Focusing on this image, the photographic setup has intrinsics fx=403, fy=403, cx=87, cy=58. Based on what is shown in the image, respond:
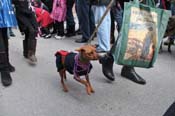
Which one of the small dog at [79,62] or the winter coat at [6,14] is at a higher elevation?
the winter coat at [6,14]

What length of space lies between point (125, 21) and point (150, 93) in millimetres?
1074

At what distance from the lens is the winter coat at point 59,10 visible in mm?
7820

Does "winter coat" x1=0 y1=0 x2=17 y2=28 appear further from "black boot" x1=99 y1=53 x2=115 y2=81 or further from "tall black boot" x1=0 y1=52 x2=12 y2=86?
"black boot" x1=99 y1=53 x2=115 y2=81

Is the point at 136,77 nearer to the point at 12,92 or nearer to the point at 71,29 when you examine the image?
the point at 12,92

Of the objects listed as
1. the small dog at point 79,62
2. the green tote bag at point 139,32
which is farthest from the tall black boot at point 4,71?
the green tote bag at point 139,32

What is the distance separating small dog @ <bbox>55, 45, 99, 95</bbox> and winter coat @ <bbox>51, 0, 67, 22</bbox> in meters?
3.23

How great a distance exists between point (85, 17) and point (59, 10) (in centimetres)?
75

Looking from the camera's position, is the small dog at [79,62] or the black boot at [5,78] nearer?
the small dog at [79,62]

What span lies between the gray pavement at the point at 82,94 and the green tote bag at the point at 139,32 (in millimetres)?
523

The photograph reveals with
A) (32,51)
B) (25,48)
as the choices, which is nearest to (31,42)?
(32,51)

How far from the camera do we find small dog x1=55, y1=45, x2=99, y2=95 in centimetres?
427

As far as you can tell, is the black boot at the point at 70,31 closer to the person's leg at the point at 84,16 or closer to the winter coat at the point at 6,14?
the person's leg at the point at 84,16

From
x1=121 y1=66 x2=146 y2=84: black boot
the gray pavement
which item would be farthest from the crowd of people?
the gray pavement

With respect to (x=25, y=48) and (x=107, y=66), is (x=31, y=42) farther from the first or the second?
(x=107, y=66)
